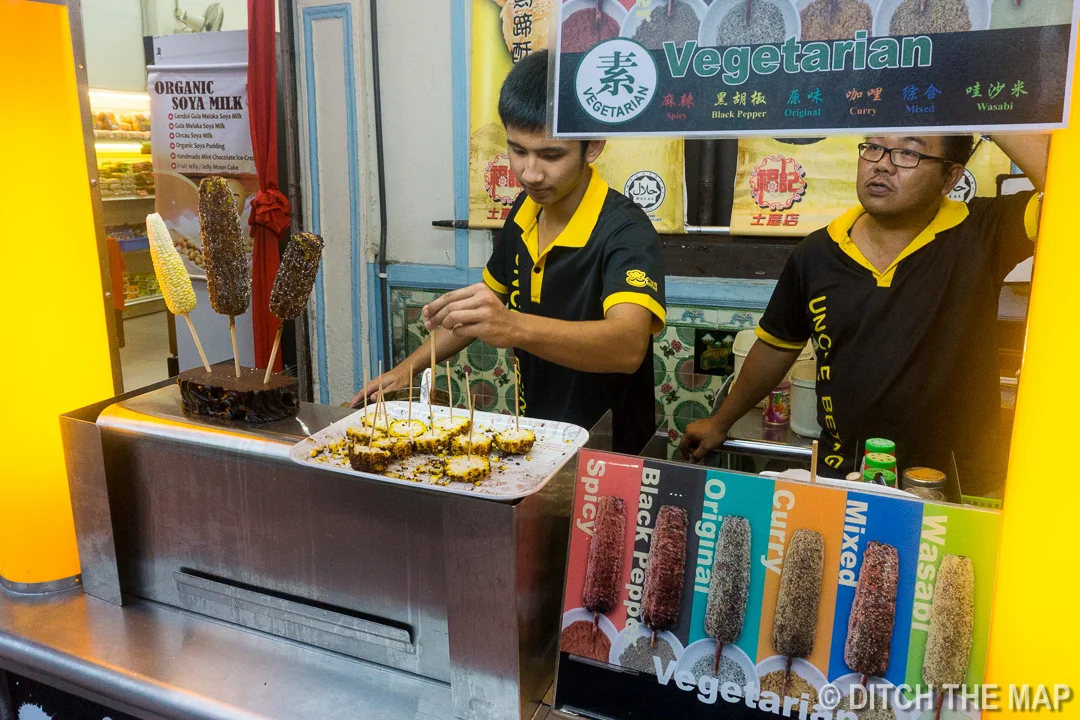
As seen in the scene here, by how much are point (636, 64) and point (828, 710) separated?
73 centimetres

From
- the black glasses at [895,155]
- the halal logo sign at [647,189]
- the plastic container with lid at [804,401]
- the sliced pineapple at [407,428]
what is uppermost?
the black glasses at [895,155]

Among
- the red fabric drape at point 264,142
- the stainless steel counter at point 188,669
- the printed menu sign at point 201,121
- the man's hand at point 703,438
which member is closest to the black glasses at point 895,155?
the man's hand at point 703,438

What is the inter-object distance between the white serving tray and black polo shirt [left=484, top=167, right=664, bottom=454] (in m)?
0.51

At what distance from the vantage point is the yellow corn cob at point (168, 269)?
1.27m

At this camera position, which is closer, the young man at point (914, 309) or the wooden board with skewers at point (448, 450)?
the wooden board with skewers at point (448, 450)

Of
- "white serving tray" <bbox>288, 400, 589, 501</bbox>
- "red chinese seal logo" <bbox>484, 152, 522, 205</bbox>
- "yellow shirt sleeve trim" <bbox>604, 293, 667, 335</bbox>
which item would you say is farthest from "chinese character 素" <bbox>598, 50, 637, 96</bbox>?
"red chinese seal logo" <bbox>484, 152, 522, 205</bbox>

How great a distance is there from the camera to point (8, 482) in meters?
1.37

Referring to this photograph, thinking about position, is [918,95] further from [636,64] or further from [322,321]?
[322,321]

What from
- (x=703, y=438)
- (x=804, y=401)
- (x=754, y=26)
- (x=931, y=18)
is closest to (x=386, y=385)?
(x=703, y=438)

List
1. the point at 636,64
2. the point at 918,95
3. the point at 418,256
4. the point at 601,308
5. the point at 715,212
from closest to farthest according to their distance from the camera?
the point at 918,95, the point at 636,64, the point at 601,308, the point at 715,212, the point at 418,256

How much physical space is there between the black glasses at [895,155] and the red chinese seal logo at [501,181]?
207cm

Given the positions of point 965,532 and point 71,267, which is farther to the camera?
point 71,267

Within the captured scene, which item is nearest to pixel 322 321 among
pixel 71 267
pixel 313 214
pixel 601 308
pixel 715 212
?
pixel 313 214

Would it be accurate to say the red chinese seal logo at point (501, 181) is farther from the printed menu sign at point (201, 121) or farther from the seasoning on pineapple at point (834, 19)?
the seasoning on pineapple at point (834, 19)
